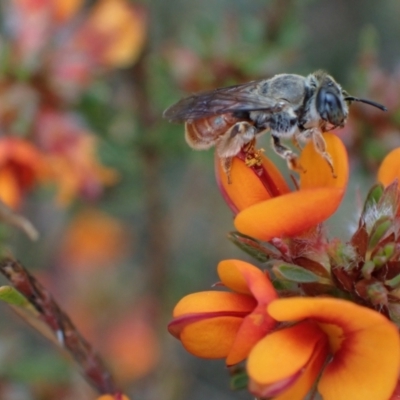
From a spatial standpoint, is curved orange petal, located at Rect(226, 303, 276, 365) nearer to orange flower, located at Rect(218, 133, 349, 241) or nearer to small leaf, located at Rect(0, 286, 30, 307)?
orange flower, located at Rect(218, 133, 349, 241)

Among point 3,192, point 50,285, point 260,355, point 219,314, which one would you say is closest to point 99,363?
point 219,314

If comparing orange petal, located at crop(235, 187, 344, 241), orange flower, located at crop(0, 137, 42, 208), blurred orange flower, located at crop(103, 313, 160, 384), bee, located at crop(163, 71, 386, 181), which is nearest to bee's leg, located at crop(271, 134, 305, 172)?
bee, located at crop(163, 71, 386, 181)

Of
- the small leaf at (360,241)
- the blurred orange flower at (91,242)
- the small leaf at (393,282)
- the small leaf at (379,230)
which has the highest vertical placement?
the small leaf at (379,230)

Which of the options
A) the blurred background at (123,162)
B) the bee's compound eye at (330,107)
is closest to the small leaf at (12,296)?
the blurred background at (123,162)

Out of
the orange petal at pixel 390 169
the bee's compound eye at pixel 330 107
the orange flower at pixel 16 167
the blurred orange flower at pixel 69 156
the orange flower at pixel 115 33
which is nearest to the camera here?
the orange petal at pixel 390 169

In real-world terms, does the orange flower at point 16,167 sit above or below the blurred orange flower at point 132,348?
above

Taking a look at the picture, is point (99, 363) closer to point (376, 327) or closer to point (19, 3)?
point (376, 327)

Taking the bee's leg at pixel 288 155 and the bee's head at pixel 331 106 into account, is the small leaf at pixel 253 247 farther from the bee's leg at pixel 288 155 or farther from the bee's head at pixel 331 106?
the bee's head at pixel 331 106
